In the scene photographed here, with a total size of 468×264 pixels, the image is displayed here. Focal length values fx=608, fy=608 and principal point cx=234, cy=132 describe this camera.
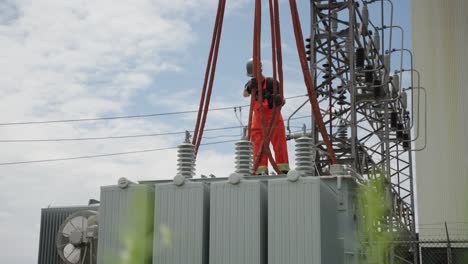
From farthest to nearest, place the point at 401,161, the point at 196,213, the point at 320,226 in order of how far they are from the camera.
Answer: the point at 401,161
the point at 196,213
the point at 320,226

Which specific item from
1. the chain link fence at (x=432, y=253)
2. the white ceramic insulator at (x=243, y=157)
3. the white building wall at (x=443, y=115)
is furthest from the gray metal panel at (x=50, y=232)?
the white building wall at (x=443, y=115)

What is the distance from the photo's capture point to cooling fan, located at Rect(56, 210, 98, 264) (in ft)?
20.2

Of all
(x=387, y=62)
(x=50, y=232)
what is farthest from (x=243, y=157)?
(x=387, y=62)

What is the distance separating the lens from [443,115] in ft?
58.3

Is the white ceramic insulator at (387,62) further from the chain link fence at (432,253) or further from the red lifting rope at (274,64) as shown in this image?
the red lifting rope at (274,64)

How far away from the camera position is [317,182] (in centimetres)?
465

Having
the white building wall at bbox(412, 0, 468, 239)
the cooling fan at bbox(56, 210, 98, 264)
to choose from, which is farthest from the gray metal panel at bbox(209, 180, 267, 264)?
the white building wall at bbox(412, 0, 468, 239)

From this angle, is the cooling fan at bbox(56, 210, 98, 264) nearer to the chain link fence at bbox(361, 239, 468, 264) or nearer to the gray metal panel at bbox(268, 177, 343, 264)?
the gray metal panel at bbox(268, 177, 343, 264)

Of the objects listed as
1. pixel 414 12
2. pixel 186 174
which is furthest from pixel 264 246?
pixel 414 12

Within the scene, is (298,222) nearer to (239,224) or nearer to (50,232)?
(239,224)

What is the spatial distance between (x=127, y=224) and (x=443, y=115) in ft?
47.5

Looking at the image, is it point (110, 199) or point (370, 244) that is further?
point (370, 244)

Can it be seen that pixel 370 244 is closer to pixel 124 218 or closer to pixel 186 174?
pixel 186 174

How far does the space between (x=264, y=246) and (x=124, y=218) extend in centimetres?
124
